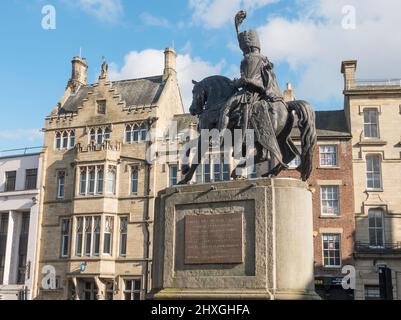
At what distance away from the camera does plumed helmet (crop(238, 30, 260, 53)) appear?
1255 centimetres

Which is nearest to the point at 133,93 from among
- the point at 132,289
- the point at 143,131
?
the point at 143,131

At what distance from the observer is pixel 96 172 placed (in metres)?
42.0

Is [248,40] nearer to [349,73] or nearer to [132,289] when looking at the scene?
[349,73]

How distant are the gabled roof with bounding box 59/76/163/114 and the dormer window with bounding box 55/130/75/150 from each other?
2125 mm

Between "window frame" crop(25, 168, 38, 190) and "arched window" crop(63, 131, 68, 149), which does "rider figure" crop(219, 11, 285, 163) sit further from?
"window frame" crop(25, 168, 38, 190)

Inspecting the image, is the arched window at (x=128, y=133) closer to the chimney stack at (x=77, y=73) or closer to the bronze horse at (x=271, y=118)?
the chimney stack at (x=77, y=73)

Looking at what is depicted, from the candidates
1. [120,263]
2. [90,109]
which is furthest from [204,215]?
[90,109]

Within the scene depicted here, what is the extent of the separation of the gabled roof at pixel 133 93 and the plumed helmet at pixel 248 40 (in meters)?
30.6

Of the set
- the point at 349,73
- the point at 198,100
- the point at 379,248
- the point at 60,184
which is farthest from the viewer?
the point at 60,184

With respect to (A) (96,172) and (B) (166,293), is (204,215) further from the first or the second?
(A) (96,172)

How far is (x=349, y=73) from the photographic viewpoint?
40.7 metres

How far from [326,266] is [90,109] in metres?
22.1

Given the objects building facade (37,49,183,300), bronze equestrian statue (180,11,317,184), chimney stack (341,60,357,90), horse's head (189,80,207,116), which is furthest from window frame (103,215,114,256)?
bronze equestrian statue (180,11,317,184)

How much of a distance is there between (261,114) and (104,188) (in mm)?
30768
